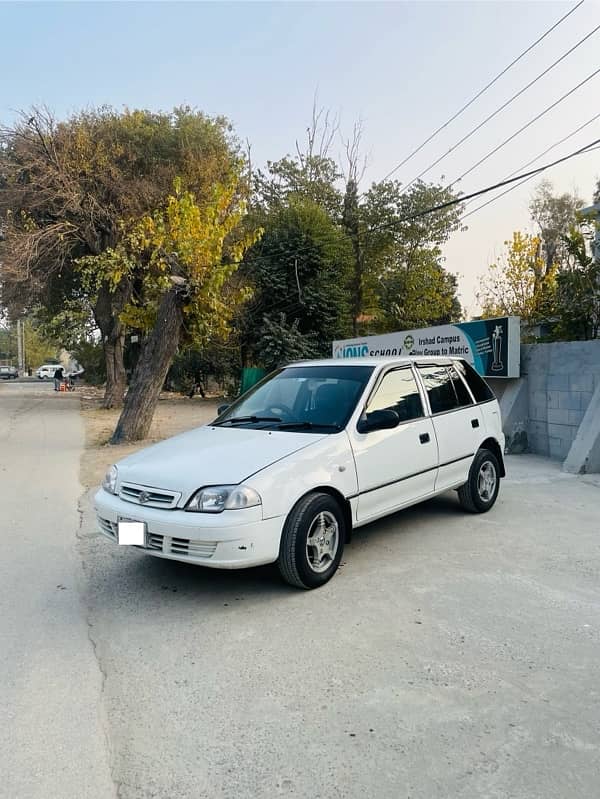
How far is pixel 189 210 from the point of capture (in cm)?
1249

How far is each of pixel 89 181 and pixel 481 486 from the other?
18111 mm

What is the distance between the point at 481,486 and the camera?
21.1 ft

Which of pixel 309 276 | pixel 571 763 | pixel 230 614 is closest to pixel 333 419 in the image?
pixel 230 614

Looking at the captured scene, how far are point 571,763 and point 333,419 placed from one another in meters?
2.90

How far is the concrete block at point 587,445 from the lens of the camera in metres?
8.39

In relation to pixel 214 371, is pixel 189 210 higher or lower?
higher

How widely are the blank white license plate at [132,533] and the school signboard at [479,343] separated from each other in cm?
628

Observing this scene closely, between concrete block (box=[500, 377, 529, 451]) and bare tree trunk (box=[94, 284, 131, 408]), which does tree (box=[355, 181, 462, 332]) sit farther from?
concrete block (box=[500, 377, 529, 451])

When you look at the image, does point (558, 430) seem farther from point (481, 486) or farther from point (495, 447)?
point (481, 486)

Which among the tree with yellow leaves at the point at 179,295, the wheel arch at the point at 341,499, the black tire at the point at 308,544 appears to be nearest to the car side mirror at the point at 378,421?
the wheel arch at the point at 341,499

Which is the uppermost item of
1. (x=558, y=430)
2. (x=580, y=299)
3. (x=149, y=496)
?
(x=580, y=299)

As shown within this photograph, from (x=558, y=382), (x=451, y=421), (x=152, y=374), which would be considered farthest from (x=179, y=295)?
(x=451, y=421)

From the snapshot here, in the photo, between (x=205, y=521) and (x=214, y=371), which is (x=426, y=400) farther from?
(x=214, y=371)

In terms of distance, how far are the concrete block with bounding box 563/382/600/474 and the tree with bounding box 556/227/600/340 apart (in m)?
2.54
